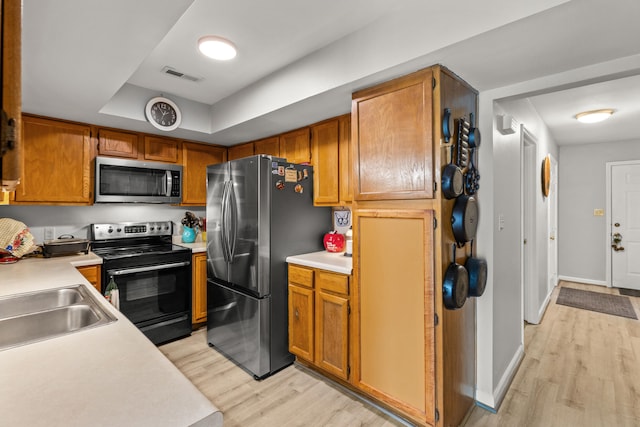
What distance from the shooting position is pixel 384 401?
197cm

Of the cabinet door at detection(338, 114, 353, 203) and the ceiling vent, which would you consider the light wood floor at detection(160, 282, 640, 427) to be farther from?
the ceiling vent

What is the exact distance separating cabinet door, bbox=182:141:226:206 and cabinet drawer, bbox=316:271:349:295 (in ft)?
6.39

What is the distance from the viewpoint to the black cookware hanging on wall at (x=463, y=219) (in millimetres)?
1805

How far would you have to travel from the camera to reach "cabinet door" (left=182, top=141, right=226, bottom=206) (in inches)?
138

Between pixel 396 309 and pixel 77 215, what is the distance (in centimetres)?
315

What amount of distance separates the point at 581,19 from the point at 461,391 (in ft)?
6.64

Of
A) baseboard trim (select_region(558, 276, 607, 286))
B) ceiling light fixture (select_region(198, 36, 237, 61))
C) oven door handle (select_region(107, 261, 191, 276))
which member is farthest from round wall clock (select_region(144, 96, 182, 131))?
baseboard trim (select_region(558, 276, 607, 286))

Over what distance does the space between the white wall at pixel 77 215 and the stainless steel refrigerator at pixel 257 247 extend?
1.05m

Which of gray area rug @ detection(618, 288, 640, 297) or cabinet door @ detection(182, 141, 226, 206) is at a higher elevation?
cabinet door @ detection(182, 141, 226, 206)

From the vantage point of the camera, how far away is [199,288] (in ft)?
10.7

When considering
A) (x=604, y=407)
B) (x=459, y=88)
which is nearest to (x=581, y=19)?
(x=459, y=88)

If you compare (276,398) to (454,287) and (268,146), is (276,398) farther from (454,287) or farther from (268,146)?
(268,146)

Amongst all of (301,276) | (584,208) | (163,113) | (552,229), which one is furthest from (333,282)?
(584,208)

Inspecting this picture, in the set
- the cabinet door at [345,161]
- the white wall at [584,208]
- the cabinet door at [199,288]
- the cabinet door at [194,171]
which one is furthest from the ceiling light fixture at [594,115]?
the cabinet door at [199,288]
